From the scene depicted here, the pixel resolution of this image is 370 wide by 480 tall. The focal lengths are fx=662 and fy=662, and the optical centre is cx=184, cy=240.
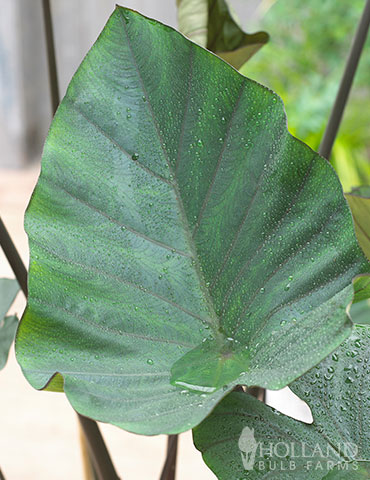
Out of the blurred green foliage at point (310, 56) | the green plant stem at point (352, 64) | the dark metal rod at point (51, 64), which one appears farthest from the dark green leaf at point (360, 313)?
the blurred green foliage at point (310, 56)

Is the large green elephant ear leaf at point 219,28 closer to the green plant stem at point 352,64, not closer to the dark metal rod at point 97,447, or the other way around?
the green plant stem at point 352,64

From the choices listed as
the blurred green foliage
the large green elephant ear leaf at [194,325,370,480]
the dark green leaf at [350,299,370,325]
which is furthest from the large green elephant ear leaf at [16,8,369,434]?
the blurred green foliage

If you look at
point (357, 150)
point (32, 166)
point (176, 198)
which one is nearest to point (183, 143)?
point (176, 198)

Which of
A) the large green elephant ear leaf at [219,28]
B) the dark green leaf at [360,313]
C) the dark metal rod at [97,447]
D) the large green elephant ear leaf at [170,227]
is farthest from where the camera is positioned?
the dark green leaf at [360,313]

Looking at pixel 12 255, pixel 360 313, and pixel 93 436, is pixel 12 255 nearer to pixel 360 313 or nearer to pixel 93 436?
pixel 93 436

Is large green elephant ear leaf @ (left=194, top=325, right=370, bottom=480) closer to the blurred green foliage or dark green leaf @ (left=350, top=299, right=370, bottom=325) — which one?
dark green leaf @ (left=350, top=299, right=370, bottom=325)
